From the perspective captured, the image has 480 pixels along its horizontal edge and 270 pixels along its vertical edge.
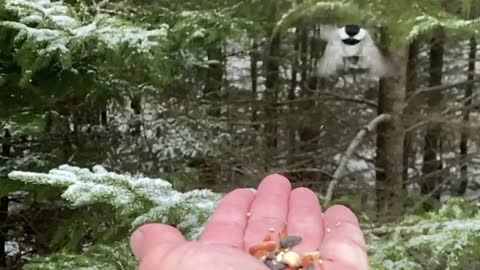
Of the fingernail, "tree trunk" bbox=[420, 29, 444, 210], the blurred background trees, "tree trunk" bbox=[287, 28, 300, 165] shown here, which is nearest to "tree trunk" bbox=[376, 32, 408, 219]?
the blurred background trees

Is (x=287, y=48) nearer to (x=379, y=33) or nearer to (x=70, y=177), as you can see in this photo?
(x=379, y=33)

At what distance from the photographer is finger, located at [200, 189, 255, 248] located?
101 centimetres

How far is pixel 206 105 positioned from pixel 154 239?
7.42 ft

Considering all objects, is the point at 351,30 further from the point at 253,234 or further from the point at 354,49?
the point at 253,234

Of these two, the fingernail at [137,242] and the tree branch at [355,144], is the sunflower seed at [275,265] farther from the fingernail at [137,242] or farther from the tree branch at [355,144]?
the tree branch at [355,144]

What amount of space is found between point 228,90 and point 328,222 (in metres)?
2.97

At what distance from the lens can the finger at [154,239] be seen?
2.94 feet

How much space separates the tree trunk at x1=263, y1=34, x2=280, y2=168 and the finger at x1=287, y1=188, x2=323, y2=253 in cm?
166

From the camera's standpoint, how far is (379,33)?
2270mm

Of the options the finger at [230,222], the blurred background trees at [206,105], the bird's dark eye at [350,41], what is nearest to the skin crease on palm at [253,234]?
the finger at [230,222]

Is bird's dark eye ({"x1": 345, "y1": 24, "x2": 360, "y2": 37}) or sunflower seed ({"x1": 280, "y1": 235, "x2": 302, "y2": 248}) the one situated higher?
bird's dark eye ({"x1": 345, "y1": 24, "x2": 360, "y2": 37})

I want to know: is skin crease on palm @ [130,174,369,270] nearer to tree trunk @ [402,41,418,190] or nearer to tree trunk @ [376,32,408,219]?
tree trunk @ [376,32,408,219]

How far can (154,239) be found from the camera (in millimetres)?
913

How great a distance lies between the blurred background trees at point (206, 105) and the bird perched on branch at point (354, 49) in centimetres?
5
